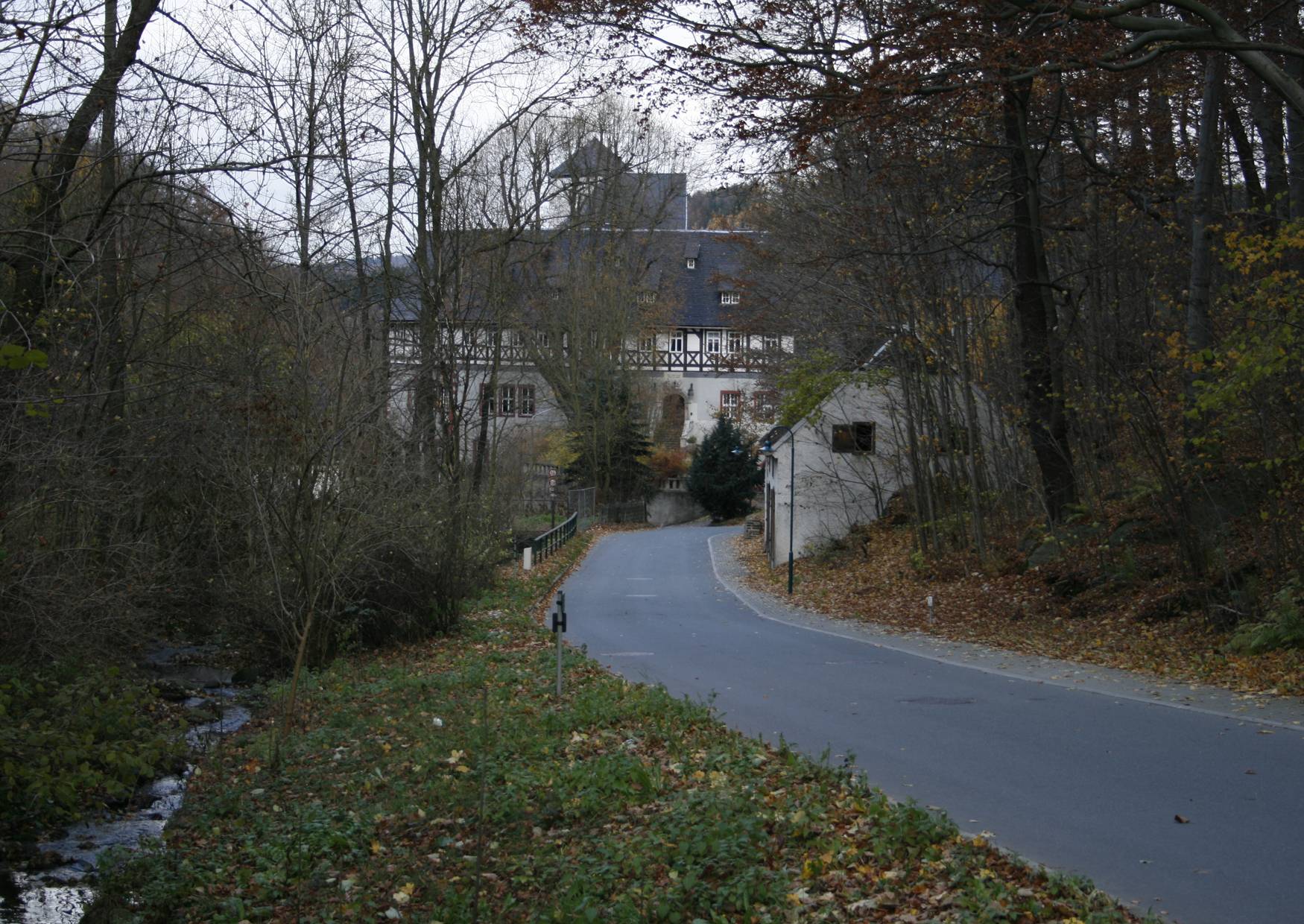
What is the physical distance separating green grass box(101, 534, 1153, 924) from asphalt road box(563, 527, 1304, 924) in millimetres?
618

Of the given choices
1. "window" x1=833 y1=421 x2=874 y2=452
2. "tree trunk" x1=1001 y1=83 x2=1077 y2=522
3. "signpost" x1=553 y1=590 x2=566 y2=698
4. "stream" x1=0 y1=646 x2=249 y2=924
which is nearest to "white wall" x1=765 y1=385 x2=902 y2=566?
"window" x1=833 y1=421 x2=874 y2=452

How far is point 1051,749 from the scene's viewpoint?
993 cm

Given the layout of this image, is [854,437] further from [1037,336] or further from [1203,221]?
[1203,221]

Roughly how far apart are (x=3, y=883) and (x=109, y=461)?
7.44 metres

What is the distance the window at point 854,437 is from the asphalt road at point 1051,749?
1399 centimetres

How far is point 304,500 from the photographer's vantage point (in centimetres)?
1370

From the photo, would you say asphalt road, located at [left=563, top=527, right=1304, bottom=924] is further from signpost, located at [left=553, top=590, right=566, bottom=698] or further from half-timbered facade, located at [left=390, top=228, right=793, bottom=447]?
half-timbered facade, located at [left=390, top=228, right=793, bottom=447]

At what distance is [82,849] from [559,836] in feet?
12.3

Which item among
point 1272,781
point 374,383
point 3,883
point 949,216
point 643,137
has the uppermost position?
point 643,137

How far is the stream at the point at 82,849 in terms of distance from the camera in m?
7.67

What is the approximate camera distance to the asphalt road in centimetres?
661

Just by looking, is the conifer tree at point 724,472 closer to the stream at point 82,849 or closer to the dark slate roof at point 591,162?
the dark slate roof at point 591,162

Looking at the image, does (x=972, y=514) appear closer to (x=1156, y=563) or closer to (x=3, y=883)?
(x=1156, y=563)

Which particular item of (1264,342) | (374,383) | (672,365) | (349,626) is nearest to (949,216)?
(1264,342)
